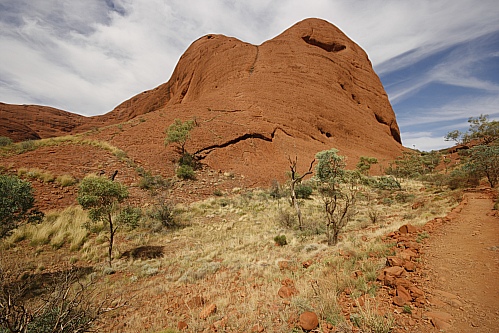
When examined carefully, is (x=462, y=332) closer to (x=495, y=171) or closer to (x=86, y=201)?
(x=86, y=201)

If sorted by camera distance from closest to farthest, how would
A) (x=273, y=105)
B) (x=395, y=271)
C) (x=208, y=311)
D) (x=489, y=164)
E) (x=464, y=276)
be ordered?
(x=464, y=276) → (x=395, y=271) → (x=208, y=311) → (x=489, y=164) → (x=273, y=105)

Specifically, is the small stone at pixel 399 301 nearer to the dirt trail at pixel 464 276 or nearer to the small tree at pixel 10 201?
the dirt trail at pixel 464 276

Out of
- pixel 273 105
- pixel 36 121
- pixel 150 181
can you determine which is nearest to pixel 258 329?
pixel 150 181

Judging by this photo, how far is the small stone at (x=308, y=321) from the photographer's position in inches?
122

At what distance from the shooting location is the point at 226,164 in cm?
1922

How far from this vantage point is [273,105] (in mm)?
27594

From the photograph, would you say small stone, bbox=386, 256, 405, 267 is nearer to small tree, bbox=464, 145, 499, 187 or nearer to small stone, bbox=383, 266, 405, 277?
small stone, bbox=383, 266, 405, 277

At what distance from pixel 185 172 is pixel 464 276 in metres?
14.7

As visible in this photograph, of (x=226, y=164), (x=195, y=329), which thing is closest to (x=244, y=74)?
(x=226, y=164)

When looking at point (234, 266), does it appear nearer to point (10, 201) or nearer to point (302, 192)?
point (10, 201)

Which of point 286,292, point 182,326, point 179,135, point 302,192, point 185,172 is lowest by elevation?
point 182,326

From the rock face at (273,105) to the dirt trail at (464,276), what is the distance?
13319mm

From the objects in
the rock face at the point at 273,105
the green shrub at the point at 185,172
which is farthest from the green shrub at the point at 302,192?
the green shrub at the point at 185,172

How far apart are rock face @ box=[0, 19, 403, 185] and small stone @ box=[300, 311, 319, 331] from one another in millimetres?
14974
